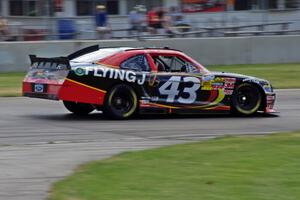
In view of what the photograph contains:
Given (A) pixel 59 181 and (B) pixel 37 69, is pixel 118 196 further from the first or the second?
(B) pixel 37 69

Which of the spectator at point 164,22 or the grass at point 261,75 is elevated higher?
the spectator at point 164,22

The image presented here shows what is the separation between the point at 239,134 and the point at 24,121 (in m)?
3.98

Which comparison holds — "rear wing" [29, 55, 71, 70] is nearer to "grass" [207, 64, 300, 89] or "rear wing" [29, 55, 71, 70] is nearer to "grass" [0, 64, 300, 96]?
"grass" [0, 64, 300, 96]

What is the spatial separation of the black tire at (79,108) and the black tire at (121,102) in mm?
954

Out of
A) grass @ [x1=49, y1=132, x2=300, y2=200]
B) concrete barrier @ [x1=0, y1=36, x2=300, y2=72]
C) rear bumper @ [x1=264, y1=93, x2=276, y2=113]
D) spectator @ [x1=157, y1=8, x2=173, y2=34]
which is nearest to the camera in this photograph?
grass @ [x1=49, y1=132, x2=300, y2=200]

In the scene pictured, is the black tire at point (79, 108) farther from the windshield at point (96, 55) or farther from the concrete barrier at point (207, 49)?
the concrete barrier at point (207, 49)

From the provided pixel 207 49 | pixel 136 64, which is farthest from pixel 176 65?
pixel 207 49

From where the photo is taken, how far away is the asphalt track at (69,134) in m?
7.95

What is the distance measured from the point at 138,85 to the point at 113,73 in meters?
0.53

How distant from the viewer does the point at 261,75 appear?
2394cm

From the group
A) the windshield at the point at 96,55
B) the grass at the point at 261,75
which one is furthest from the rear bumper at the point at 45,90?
the grass at the point at 261,75

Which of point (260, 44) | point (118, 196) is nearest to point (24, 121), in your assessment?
point (118, 196)

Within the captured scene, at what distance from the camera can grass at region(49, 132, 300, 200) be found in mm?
6621

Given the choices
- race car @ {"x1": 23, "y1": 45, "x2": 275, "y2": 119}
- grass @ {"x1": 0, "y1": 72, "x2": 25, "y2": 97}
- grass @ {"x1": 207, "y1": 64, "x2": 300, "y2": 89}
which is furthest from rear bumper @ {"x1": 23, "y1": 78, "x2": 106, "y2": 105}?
grass @ {"x1": 207, "y1": 64, "x2": 300, "y2": 89}
